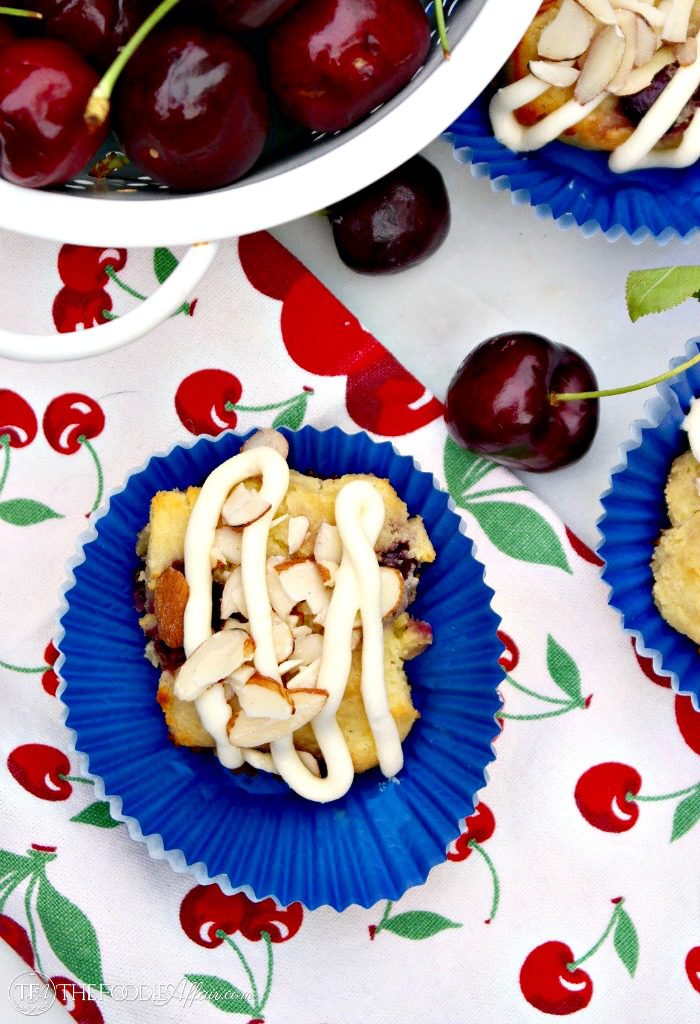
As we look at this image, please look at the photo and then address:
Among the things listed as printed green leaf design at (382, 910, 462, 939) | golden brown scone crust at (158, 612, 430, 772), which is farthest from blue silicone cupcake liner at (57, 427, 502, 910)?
printed green leaf design at (382, 910, 462, 939)

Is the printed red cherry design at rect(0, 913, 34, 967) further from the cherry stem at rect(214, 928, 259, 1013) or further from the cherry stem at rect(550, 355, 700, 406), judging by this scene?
the cherry stem at rect(550, 355, 700, 406)

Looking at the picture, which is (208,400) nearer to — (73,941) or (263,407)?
(263,407)

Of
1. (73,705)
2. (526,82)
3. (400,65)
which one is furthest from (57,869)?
(526,82)

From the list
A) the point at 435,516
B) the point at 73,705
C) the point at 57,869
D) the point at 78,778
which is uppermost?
the point at 435,516

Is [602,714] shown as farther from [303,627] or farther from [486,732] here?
[303,627]

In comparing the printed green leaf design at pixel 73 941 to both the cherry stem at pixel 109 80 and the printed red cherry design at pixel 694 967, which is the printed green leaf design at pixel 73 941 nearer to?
the printed red cherry design at pixel 694 967
